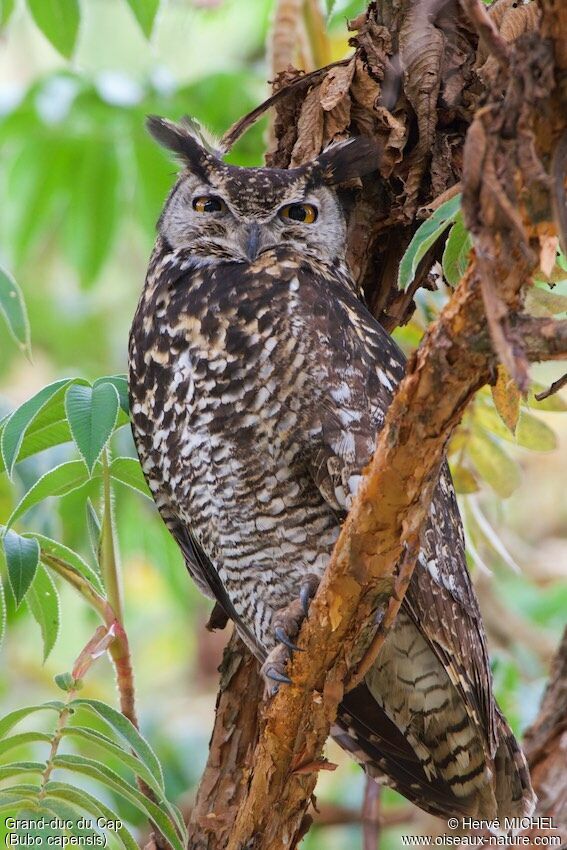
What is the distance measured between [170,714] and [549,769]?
8.80 feet

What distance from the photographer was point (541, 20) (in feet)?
3.81

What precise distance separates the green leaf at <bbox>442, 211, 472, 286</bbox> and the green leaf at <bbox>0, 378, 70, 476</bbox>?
2.08ft

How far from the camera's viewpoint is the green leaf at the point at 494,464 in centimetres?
233

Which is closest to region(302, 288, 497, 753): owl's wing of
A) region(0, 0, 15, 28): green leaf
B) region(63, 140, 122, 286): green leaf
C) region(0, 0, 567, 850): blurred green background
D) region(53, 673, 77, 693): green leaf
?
region(0, 0, 567, 850): blurred green background

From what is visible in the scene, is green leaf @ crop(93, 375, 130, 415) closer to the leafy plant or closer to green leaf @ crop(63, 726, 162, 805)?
the leafy plant

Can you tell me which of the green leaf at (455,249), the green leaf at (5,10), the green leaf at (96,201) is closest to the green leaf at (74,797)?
the green leaf at (455,249)

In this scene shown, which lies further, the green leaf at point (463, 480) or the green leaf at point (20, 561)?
the green leaf at point (463, 480)

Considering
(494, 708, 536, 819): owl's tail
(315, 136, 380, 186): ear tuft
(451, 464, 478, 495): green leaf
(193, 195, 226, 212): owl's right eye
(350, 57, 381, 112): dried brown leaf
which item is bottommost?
(494, 708, 536, 819): owl's tail

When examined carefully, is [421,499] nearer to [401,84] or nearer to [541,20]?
[541,20]

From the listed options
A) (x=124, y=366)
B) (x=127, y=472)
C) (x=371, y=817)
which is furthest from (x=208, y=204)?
(x=124, y=366)

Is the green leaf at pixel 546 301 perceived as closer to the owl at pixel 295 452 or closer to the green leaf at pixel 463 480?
the owl at pixel 295 452

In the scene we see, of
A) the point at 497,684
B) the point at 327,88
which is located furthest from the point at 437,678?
the point at 327,88

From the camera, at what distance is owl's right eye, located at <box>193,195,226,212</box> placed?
2293 millimetres

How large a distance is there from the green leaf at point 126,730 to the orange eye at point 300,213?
1117 mm
